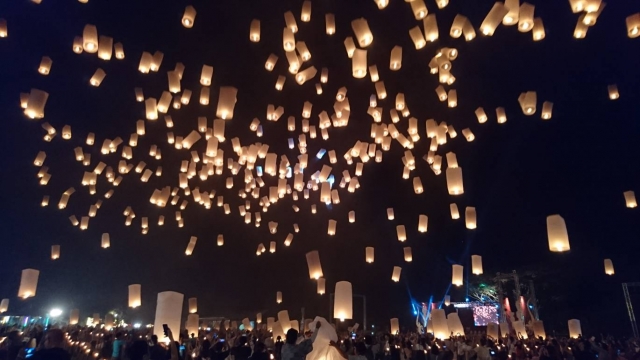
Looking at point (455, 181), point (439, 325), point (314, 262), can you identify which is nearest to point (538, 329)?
point (439, 325)

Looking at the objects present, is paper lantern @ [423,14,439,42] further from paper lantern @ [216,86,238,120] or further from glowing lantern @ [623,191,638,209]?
glowing lantern @ [623,191,638,209]

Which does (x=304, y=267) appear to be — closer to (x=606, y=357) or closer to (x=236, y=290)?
(x=236, y=290)

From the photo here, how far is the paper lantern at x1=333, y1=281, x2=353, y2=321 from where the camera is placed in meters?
8.96

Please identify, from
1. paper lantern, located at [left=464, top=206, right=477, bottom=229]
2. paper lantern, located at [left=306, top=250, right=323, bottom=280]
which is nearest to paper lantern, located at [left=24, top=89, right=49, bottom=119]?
paper lantern, located at [left=306, top=250, right=323, bottom=280]

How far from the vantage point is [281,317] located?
13.2 meters

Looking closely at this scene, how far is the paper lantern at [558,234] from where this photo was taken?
7156mm

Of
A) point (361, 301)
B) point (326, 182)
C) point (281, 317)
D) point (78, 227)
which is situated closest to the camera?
point (326, 182)

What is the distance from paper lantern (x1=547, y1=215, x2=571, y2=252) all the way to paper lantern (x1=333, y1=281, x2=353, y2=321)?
4.01 meters

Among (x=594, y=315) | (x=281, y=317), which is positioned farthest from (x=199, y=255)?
(x=594, y=315)

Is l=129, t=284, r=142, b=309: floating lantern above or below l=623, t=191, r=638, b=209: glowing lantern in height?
below

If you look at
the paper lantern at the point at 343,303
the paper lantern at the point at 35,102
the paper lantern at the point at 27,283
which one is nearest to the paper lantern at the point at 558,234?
the paper lantern at the point at 343,303

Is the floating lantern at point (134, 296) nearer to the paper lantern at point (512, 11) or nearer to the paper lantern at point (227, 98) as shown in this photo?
the paper lantern at point (227, 98)

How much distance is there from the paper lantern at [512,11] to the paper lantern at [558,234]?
360 cm

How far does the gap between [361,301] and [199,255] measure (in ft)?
27.6
